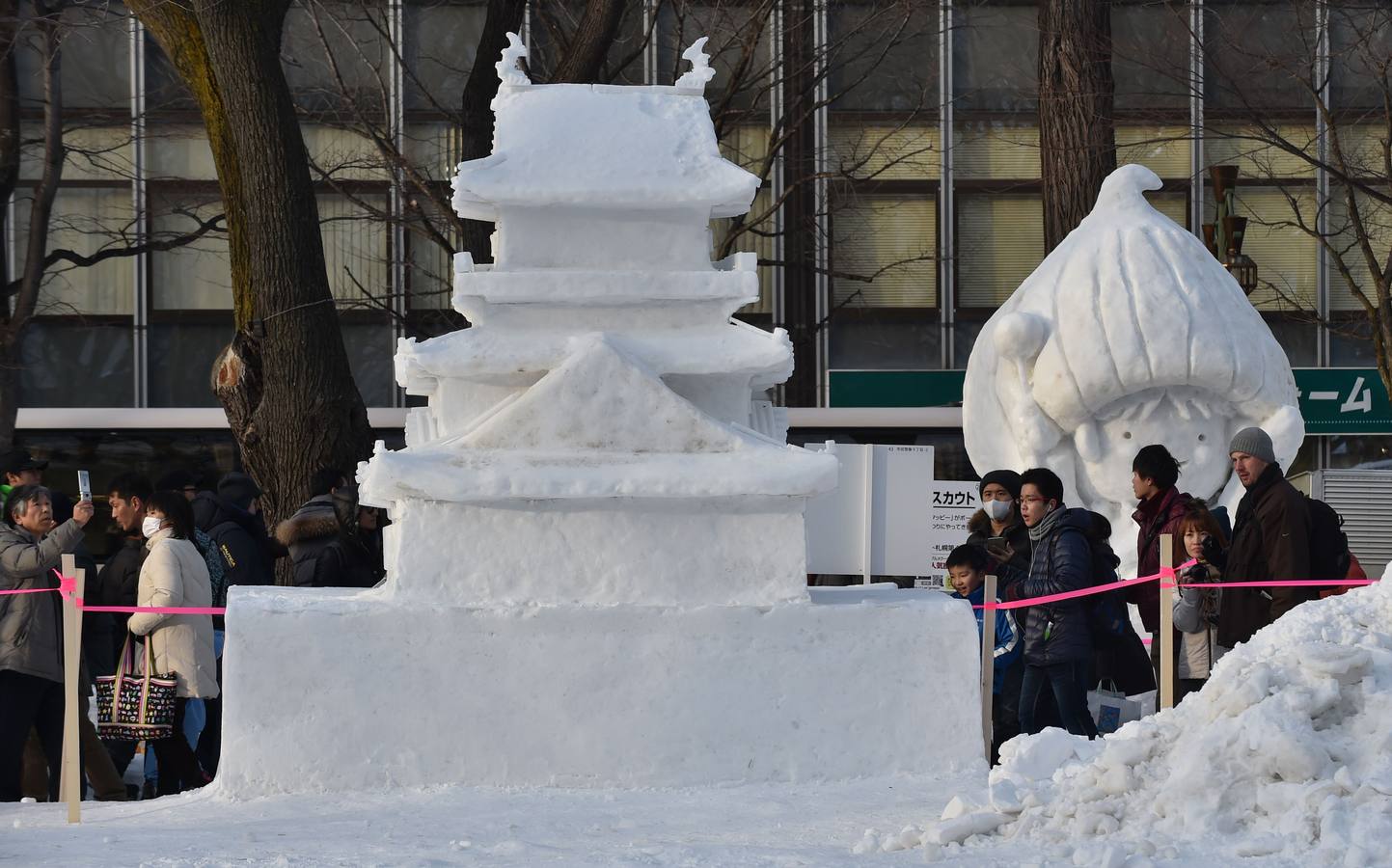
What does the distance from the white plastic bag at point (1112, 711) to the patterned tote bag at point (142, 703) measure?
14.0 feet

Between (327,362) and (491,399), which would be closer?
(491,399)

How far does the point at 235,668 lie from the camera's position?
701 cm

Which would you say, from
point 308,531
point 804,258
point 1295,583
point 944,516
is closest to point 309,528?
point 308,531

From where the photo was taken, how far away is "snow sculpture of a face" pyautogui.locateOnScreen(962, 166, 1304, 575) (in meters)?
11.6

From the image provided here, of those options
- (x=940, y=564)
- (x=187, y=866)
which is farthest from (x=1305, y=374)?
(x=187, y=866)

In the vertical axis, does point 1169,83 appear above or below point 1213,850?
above

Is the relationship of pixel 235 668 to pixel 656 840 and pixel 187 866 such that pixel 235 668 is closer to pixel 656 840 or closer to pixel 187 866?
pixel 187 866

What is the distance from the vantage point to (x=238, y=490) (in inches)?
448

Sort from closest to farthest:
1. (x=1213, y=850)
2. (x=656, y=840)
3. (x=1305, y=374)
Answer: (x=1213, y=850) < (x=656, y=840) < (x=1305, y=374)

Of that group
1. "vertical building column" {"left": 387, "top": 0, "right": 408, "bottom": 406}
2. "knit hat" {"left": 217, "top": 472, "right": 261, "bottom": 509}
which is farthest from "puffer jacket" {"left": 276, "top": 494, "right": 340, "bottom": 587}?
"vertical building column" {"left": 387, "top": 0, "right": 408, "bottom": 406}

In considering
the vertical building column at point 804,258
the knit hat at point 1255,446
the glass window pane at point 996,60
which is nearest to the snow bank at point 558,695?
the knit hat at point 1255,446

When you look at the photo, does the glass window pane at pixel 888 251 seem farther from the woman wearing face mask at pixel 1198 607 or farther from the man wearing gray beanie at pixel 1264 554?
the man wearing gray beanie at pixel 1264 554

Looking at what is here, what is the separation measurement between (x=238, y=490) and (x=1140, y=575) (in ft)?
17.8

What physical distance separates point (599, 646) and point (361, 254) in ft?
50.8
